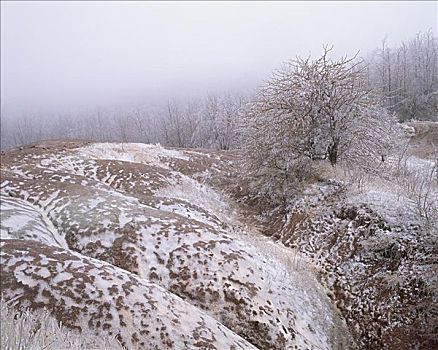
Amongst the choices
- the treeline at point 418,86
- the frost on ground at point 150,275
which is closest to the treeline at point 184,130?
the treeline at point 418,86

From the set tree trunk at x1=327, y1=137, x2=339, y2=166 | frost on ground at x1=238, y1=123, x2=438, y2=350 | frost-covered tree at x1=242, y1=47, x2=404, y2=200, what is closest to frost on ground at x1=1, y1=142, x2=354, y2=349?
frost on ground at x1=238, y1=123, x2=438, y2=350

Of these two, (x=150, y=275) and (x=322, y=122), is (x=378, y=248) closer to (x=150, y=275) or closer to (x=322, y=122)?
(x=150, y=275)

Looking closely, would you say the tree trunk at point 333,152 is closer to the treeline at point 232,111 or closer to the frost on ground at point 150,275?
the treeline at point 232,111

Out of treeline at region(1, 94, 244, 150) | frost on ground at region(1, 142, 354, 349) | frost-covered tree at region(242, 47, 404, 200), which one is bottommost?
treeline at region(1, 94, 244, 150)

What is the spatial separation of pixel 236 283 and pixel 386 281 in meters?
3.94

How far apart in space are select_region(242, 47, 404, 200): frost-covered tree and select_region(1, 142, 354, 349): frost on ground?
12.6 feet

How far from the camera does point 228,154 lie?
27.5 meters

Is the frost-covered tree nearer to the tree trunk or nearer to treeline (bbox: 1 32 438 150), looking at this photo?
the tree trunk

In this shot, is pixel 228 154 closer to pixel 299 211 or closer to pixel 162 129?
pixel 299 211

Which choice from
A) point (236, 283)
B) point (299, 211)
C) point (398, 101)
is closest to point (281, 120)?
point (299, 211)

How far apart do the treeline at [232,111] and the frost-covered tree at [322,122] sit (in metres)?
1.33

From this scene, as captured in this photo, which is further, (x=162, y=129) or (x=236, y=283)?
(x=162, y=129)

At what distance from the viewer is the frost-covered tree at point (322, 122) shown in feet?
48.0

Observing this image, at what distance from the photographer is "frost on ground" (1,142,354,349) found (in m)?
6.55
